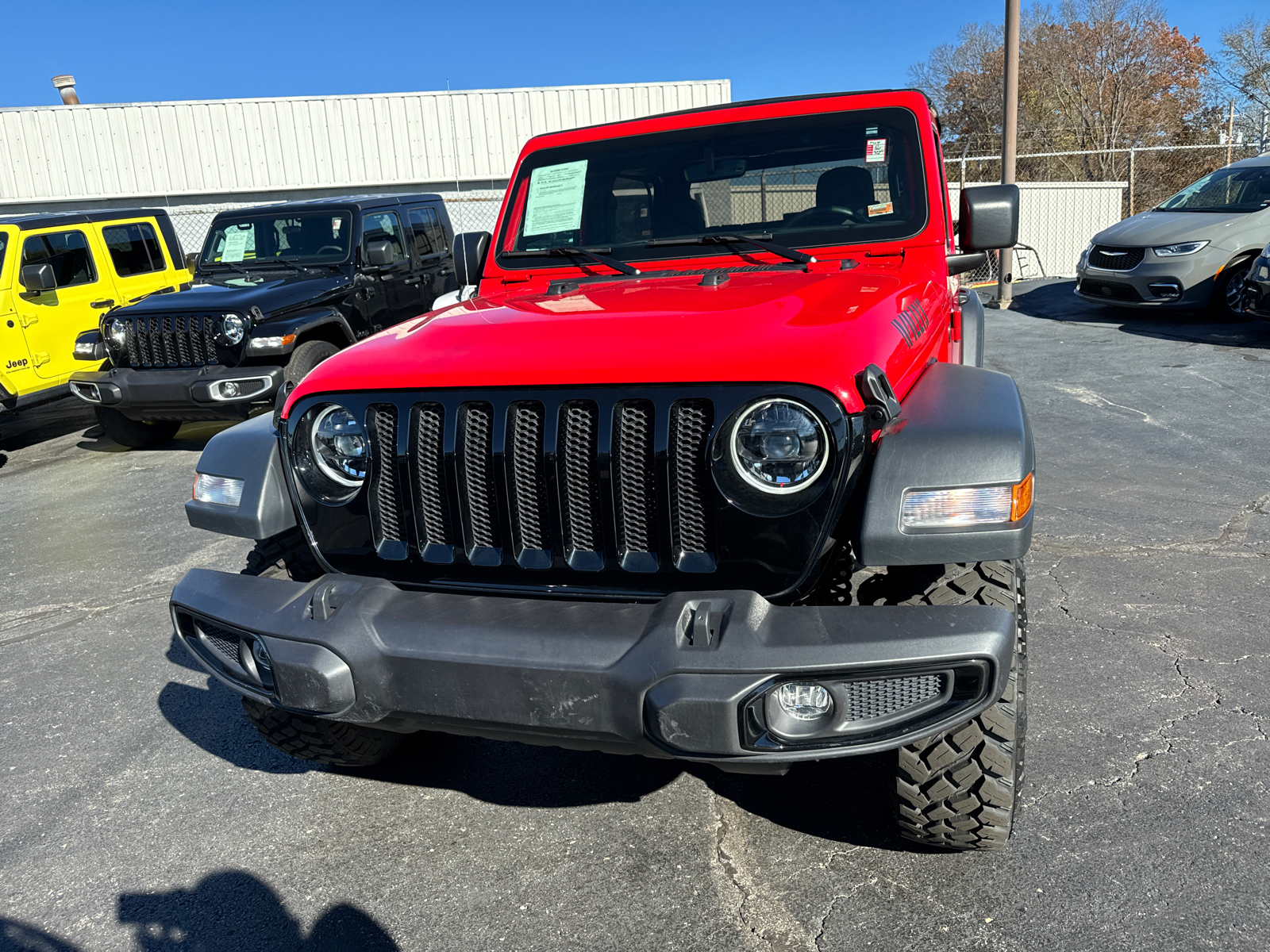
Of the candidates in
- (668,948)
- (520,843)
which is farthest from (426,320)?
(668,948)

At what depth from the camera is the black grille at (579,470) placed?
219 cm

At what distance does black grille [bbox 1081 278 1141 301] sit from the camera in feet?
34.9

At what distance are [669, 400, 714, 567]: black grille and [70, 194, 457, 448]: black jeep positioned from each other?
484cm

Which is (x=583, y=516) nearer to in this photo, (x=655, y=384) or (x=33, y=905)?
(x=655, y=384)

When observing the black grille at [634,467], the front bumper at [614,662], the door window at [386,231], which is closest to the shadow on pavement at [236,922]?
the front bumper at [614,662]

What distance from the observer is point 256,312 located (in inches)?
277

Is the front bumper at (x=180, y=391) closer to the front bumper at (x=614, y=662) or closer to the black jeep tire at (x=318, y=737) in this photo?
the black jeep tire at (x=318, y=737)

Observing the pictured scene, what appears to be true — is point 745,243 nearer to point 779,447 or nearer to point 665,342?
point 665,342

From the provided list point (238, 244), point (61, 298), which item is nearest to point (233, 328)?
point (238, 244)

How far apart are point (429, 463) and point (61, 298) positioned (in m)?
7.64

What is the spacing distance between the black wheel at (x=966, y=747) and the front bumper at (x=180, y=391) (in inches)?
222

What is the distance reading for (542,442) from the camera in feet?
7.27

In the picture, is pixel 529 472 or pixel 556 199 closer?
pixel 529 472

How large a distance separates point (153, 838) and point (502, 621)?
146 centimetres
